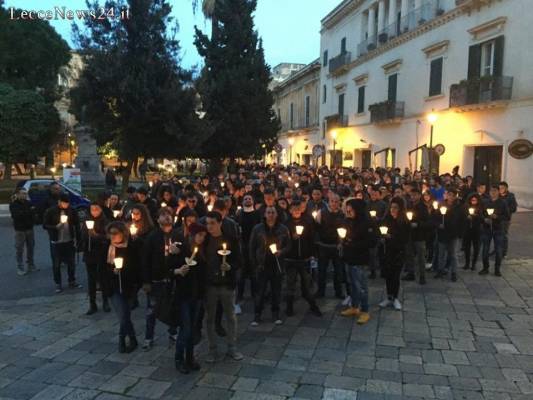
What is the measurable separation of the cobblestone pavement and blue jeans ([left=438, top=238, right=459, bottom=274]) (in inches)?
50.7

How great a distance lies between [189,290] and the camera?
5.11 meters

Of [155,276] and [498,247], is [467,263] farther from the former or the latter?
[155,276]

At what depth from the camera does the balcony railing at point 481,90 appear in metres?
18.8

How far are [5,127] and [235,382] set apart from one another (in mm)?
21329

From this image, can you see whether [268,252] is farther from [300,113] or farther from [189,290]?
[300,113]

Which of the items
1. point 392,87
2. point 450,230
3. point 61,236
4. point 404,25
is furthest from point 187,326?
point 404,25

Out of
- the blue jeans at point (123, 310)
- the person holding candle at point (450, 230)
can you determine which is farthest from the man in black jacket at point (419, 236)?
the blue jeans at point (123, 310)

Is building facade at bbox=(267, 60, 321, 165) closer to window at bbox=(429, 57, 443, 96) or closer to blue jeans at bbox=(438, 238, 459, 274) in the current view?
window at bbox=(429, 57, 443, 96)

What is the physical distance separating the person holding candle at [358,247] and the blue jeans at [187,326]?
2.50 meters

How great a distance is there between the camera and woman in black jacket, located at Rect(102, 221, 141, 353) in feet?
18.5

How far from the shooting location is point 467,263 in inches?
391

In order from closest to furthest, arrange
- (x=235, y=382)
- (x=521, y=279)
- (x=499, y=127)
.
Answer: (x=235, y=382) → (x=521, y=279) → (x=499, y=127)

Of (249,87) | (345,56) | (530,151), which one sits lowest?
(530,151)

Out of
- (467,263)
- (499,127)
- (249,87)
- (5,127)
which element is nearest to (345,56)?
(249,87)
